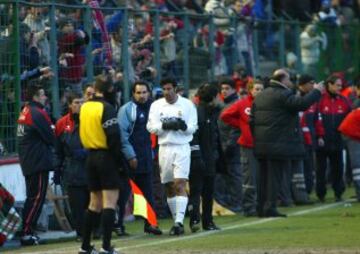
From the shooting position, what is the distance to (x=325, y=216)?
68.1ft

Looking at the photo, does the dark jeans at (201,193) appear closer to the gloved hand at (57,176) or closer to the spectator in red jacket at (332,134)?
the gloved hand at (57,176)

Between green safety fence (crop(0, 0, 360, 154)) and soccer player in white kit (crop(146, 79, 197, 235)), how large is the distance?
2242 mm

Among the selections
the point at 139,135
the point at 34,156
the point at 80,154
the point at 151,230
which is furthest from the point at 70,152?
the point at 151,230

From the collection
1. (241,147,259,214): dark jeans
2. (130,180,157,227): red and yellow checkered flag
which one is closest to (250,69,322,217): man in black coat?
(241,147,259,214): dark jeans

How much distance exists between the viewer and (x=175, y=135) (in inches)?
727

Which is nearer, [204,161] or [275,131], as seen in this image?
[204,161]

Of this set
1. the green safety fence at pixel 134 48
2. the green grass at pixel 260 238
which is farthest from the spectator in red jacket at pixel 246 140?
the green safety fence at pixel 134 48

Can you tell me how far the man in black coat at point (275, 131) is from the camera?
2022cm

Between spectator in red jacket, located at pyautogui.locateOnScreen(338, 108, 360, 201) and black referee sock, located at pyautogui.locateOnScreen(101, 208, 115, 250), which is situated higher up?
spectator in red jacket, located at pyautogui.locateOnScreen(338, 108, 360, 201)

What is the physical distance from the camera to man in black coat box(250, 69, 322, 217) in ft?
66.3

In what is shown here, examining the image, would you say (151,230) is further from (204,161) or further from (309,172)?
(309,172)

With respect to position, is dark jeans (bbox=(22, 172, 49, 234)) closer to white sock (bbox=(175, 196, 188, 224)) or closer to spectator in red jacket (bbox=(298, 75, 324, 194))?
white sock (bbox=(175, 196, 188, 224))

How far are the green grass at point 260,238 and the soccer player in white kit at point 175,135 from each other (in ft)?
1.49

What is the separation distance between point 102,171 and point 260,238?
259 centimetres
